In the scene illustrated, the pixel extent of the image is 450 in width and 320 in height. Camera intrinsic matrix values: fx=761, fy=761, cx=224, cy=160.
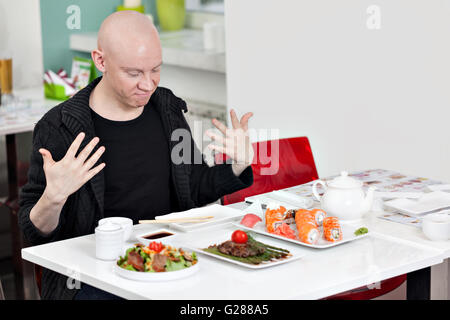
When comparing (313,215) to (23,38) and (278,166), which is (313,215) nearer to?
(278,166)

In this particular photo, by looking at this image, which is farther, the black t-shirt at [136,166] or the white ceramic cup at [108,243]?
the black t-shirt at [136,166]

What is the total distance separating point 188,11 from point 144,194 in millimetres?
2654

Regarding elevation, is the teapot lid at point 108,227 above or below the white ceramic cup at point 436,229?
above

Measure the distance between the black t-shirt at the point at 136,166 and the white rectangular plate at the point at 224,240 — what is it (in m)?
0.34

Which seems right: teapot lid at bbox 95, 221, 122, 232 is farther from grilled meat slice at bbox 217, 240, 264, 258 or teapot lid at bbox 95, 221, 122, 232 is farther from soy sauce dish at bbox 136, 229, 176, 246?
grilled meat slice at bbox 217, 240, 264, 258

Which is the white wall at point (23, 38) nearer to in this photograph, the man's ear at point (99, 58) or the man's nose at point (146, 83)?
the man's ear at point (99, 58)

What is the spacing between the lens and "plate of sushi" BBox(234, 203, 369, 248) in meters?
1.90

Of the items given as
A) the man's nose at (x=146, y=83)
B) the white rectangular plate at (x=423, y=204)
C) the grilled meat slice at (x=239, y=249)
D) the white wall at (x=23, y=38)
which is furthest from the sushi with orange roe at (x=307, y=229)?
the white wall at (x=23, y=38)

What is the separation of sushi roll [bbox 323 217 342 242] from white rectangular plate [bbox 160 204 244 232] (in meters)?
0.30

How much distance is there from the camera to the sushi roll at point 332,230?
75.2 inches

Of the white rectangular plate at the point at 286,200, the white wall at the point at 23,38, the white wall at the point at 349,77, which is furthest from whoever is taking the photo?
the white wall at the point at 23,38

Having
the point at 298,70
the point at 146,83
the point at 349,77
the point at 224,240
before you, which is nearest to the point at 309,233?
the point at 224,240

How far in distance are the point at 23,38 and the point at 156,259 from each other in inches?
122

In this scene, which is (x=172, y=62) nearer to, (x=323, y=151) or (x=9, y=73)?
(x=9, y=73)
